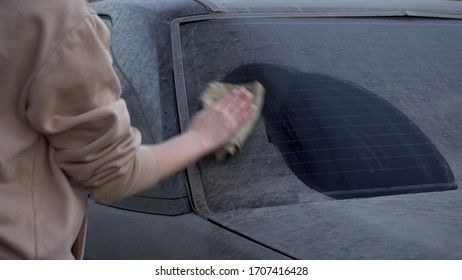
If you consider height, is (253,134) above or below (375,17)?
below

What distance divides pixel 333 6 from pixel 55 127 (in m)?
1.68

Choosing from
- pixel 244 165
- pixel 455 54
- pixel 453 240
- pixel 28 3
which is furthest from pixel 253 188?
pixel 455 54

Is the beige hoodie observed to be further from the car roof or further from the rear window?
the car roof

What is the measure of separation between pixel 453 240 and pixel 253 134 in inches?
28.7

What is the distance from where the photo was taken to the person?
162 centimetres

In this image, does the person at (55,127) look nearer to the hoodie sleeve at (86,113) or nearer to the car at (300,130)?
the hoodie sleeve at (86,113)

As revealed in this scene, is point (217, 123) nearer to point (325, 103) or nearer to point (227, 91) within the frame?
point (227, 91)

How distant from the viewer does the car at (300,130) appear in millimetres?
2137

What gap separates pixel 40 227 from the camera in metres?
1.66

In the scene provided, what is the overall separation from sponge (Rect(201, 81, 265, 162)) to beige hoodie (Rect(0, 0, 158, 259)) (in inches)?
24.0

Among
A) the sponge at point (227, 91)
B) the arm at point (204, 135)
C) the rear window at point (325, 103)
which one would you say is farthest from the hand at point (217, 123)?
the rear window at point (325, 103)

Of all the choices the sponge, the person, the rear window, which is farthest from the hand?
the rear window
